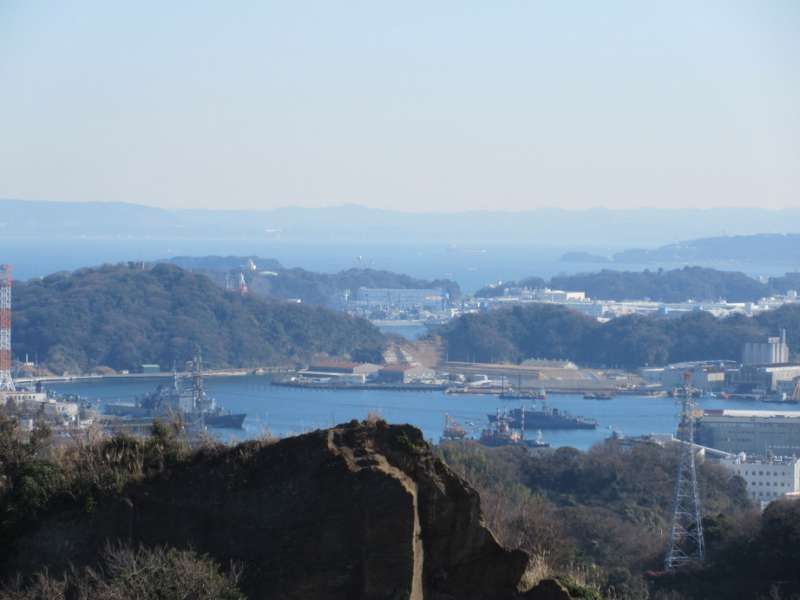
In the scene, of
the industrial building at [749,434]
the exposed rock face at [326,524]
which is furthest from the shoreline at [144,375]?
the exposed rock face at [326,524]

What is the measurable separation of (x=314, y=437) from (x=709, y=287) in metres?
86.7

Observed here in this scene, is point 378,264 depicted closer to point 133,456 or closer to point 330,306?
point 330,306

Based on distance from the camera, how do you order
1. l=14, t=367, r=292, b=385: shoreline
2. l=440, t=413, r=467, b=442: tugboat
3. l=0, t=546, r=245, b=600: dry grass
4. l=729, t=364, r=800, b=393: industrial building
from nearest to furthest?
1. l=0, t=546, r=245, b=600: dry grass
2. l=440, t=413, r=467, b=442: tugboat
3. l=14, t=367, r=292, b=385: shoreline
4. l=729, t=364, r=800, b=393: industrial building

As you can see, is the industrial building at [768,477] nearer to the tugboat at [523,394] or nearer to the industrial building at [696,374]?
the tugboat at [523,394]

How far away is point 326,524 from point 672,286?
87.3 m

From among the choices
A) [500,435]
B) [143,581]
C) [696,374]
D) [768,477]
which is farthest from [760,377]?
[143,581]

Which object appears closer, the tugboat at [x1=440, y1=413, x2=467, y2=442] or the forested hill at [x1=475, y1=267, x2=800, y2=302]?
the tugboat at [x1=440, y1=413, x2=467, y2=442]

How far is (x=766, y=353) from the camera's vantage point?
203 ft

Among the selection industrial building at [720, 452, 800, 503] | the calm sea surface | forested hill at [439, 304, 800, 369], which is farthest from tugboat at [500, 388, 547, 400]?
industrial building at [720, 452, 800, 503]

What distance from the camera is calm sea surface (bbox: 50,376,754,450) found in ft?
146

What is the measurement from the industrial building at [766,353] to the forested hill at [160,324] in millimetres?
14049

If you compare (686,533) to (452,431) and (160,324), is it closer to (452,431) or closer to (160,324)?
(452,431)

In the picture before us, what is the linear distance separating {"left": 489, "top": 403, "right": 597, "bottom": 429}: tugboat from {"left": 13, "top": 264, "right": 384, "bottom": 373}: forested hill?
17.1 meters

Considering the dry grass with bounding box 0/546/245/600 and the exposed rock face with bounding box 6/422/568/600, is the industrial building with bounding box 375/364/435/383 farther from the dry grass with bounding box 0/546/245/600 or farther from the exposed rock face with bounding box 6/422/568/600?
the dry grass with bounding box 0/546/245/600
